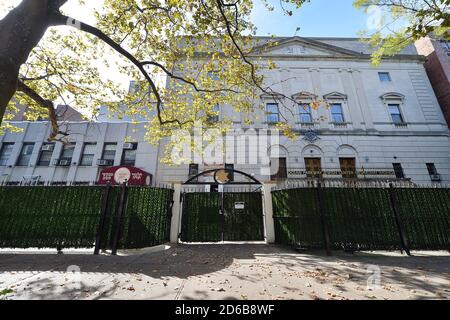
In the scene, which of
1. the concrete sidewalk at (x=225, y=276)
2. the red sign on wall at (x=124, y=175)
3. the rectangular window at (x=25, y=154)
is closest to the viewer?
the concrete sidewalk at (x=225, y=276)

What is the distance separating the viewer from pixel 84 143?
20.2 m

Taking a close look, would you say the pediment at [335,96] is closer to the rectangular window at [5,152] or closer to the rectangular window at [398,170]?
the rectangular window at [398,170]

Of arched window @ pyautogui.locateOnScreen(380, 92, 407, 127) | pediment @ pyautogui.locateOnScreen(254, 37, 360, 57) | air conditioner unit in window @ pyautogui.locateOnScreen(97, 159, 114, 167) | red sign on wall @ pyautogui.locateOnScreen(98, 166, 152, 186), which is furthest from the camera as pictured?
pediment @ pyautogui.locateOnScreen(254, 37, 360, 57)

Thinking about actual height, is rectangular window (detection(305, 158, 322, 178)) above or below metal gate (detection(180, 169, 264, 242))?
above

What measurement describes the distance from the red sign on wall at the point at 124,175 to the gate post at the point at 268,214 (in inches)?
479

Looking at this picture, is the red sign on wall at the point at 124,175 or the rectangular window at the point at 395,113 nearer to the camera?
the red sign on wall at the point at 124,175

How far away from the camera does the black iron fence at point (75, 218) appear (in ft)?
23.1

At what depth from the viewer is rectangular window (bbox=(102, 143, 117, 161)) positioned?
65.4ft

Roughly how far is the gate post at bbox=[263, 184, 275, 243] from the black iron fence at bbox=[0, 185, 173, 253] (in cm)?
502

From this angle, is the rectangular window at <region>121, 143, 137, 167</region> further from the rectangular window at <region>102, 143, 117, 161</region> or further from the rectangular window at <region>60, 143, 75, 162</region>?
the rectangular window at <region>60, 143, 75, 162</region>

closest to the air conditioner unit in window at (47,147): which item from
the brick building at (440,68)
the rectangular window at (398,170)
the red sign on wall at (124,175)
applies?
the red sign on wall at (124,175)

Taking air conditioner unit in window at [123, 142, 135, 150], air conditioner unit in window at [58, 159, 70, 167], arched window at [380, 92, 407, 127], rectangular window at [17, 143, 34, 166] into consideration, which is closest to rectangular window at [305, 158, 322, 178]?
arched window at [380, 92, 407, 127]

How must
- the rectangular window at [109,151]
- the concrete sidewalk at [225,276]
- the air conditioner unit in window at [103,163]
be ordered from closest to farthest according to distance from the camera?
the concrete sidewalk at [225,276] → the air conditioner unit in window at [103,163] → the rectangular window at [109,151]
